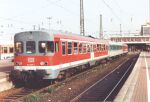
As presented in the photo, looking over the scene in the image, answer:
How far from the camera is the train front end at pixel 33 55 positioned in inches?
630

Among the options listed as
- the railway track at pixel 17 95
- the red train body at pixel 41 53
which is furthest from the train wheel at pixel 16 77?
the railway track at pixel 17 95

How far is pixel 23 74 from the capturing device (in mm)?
16250

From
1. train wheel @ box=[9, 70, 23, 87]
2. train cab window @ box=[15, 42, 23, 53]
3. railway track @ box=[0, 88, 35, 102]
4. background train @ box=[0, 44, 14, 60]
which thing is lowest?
railway track @ box=[0, 88, 35, 102]

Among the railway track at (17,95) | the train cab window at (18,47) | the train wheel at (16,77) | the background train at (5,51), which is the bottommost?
the railway track at (17,95)

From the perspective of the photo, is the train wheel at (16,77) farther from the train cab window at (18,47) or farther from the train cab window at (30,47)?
the train cab window at (30,47)

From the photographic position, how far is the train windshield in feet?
53.0

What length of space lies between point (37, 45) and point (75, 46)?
4409mm

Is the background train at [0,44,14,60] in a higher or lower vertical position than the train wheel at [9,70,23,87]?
higher

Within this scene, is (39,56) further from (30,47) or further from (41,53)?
(30,47)

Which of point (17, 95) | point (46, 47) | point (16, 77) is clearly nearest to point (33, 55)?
point (46, 47)

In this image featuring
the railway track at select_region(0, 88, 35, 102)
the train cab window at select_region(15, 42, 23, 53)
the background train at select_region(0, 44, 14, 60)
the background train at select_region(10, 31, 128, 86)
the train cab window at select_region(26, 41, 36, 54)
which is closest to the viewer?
the railway track at select_region(0, 88, 35, 102)

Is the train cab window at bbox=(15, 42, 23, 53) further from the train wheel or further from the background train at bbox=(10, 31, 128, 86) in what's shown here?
the train wheel

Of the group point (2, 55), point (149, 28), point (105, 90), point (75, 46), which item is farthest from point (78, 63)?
point (149, 28)

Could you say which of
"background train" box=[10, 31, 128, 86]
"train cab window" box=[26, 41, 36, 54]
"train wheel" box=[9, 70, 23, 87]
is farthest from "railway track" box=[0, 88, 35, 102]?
"train cab window" box=[26, 41, 36, 54]
